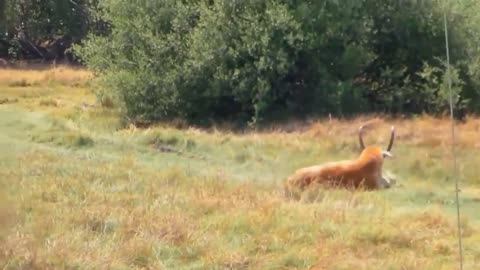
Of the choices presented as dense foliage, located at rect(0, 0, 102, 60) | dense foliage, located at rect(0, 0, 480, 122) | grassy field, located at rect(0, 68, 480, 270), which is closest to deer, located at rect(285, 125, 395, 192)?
grassy field, located at rect(0, 68, 480, 270)

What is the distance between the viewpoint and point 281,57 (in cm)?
1880

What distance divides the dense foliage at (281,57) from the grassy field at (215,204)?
273cm

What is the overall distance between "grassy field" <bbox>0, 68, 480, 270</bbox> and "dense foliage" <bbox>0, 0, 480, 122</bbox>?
2731 mm

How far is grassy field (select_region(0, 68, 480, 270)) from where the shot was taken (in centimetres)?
752

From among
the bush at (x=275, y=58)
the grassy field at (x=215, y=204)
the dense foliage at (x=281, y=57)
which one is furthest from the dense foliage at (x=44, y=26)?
the grassy field at (x=215, y=204)

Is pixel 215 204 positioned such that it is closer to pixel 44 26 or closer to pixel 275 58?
pixel 275 58

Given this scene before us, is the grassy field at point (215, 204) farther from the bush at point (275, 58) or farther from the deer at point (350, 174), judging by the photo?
the bush at point (275, 58)

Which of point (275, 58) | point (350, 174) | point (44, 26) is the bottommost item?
point (350, 174)

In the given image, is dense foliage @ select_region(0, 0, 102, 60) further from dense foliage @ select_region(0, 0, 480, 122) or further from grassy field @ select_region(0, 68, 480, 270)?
grassy field @ select_region(0, 68, 480, 270)

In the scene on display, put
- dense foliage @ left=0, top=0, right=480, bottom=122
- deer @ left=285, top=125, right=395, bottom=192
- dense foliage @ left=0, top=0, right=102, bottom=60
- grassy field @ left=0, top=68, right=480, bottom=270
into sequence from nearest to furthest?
1. grassy field @ left=0, top=68, right=480, bottom=270
2. deer @ left=285, top=125, right=395, bottom=192
3. dense foliage @ left=0, top=0, right=480, bottom=122
4. dense foliage @ left=0, top=0, right=102, bottom=60

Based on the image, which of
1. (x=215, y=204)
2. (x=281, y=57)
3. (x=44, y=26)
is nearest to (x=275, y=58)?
(x=281, y=57)

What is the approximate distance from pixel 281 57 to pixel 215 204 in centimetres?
980

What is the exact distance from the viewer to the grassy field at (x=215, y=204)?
7.52 metres

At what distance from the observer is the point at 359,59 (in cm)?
1948
